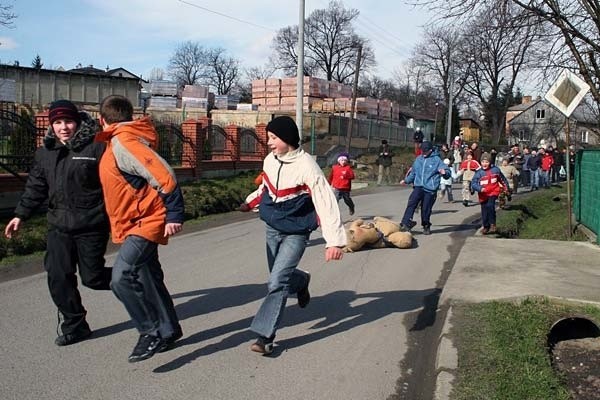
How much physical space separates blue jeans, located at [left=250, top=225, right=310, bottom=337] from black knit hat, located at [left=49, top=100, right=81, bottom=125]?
1.81 m

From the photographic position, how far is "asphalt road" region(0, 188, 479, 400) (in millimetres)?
4375

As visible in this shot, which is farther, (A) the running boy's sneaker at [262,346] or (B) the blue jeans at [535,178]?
(B) the blue jeans at [535,178]

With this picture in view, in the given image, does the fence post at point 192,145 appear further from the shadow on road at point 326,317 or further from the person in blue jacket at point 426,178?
the shadow on road at point 326,317

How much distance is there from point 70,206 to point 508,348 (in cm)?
369

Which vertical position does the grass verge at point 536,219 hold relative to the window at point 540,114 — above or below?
below

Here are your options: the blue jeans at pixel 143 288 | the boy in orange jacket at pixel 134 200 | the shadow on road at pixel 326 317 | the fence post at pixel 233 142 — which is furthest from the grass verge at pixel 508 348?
the fence post at pixel 233 142

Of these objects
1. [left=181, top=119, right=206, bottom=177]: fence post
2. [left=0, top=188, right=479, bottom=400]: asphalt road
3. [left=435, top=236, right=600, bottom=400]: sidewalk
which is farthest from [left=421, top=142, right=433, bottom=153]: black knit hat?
[left=181, top=119, right=206, bottom=177]: fence post

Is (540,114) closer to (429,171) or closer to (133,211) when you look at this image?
(429,171)

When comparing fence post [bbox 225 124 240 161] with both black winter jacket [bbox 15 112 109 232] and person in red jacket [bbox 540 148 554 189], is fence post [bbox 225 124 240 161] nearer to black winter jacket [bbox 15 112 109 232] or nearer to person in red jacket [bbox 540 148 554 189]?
person in red jacket [bbox 540 148 554 189]

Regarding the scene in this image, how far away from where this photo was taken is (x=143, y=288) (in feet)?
15.8

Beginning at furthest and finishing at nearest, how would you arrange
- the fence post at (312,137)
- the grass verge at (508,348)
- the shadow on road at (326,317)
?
the fence post at (312,137) → the shadow on road at (326,317) → the grass verge at (508,348)

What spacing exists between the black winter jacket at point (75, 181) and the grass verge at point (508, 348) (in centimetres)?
302

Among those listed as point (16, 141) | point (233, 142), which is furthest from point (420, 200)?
point (233, 142)

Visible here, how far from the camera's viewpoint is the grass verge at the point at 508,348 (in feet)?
14.1
